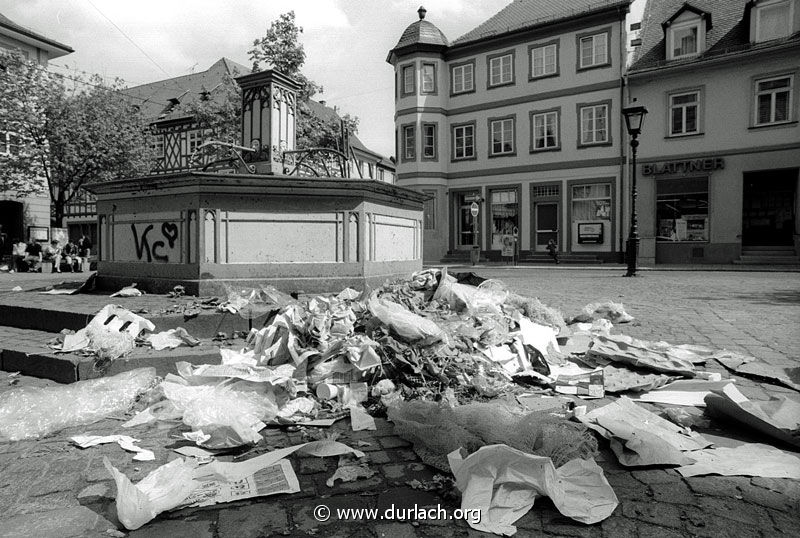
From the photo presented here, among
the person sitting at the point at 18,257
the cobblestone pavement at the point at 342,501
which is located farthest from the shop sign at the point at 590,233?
the cobblestone pavement at the point at 342,501

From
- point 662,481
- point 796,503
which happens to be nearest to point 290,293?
point 662,481

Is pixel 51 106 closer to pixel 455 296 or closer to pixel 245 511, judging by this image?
pixel 455 296

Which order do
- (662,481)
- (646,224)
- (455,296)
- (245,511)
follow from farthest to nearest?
(646,224) → (455,296) → (662,481) → (245,511)

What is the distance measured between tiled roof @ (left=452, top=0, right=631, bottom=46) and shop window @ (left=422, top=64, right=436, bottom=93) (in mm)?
1762

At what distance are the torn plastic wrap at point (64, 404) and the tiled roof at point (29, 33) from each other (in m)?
31.7

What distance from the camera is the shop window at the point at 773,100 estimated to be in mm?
21562

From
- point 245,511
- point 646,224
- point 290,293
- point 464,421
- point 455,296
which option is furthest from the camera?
point 646,224

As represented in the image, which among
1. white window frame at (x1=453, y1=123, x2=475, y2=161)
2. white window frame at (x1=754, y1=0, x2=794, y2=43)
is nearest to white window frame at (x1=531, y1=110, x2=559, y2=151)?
white window frame at (x1=453, y1=123, x2=475, y2=161)

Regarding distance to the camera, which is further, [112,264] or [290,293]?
[112,264]

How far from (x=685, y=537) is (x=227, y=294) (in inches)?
210

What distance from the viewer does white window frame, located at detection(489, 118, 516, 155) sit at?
2812cm

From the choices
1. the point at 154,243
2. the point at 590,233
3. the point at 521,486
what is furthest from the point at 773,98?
the point at 521,486

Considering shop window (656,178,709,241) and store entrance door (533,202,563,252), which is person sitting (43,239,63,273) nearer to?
store entrance door (533,202,563,252)

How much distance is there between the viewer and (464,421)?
2961 mm
